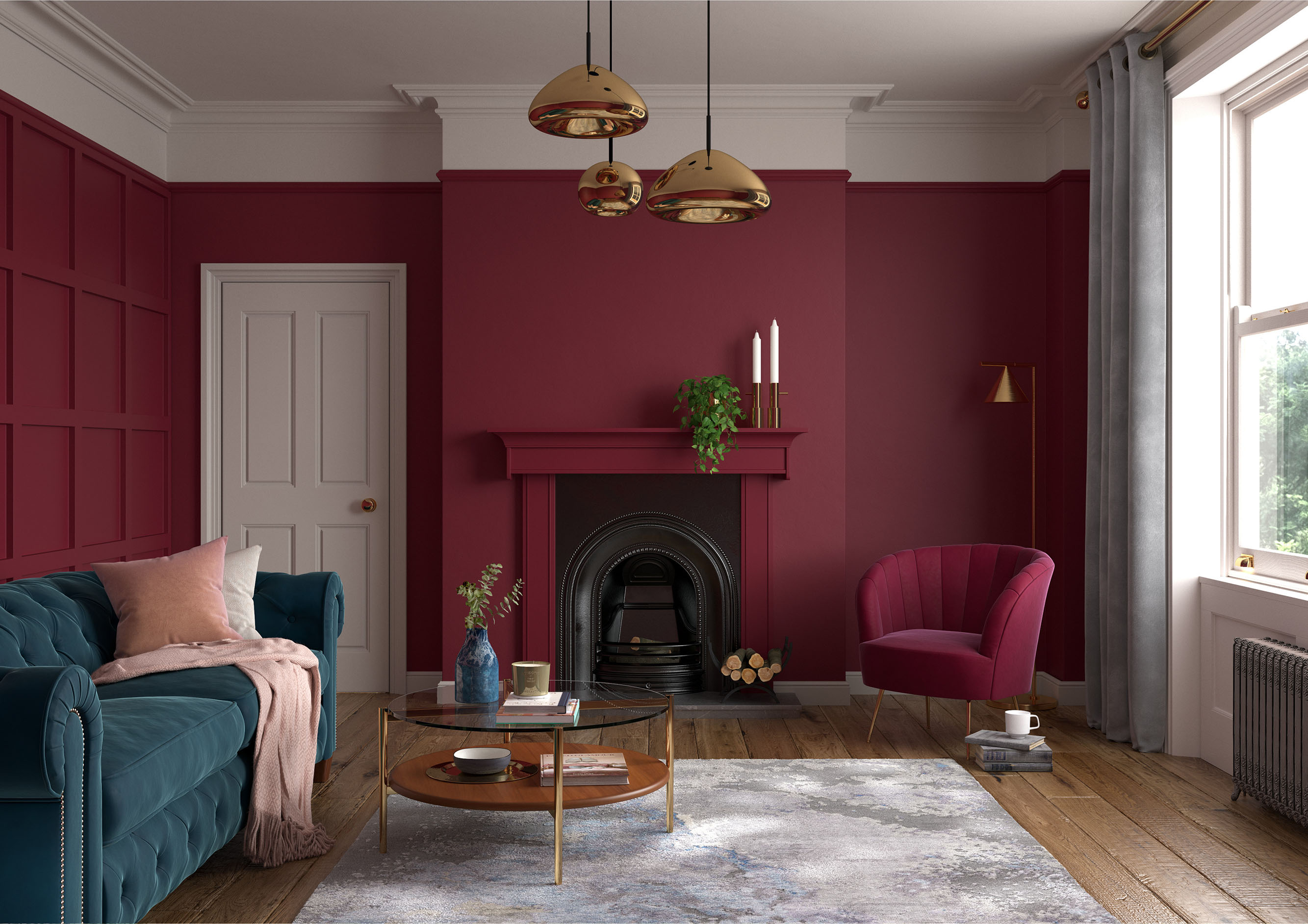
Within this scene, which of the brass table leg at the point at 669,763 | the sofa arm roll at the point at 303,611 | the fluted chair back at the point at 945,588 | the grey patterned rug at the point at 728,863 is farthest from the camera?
the fluted chair back at the point at 945,588

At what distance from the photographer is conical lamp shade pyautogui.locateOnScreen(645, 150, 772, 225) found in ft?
8.59

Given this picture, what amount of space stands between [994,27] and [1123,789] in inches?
120

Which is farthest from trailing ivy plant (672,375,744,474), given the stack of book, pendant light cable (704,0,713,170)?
the stack of book

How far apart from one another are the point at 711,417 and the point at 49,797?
10.4 feet

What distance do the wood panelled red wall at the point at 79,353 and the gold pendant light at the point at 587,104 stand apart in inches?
103

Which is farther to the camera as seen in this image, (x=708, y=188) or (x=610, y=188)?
(x=610, y=188)

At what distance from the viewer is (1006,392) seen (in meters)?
4.88

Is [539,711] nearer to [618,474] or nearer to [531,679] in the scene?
[531,679]

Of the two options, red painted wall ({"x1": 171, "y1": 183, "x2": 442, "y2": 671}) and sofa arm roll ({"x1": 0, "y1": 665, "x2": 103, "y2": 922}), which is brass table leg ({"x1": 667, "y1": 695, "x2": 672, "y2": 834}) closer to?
sofa arm roll ({"x1": 0, "y1": 665, "x2": 103, "y2": 922})

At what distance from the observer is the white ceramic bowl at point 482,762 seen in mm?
2984

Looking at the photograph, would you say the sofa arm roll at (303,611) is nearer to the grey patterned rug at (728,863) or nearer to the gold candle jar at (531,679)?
the grey patterned rug at (728,863)

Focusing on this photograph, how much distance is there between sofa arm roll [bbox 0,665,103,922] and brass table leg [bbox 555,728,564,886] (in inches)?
41.6

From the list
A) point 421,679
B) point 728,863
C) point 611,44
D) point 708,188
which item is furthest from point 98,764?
point 421,679

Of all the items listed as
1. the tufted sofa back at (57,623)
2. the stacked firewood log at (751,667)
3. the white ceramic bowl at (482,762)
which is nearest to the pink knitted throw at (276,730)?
the tufted sofa back at (57,623)
